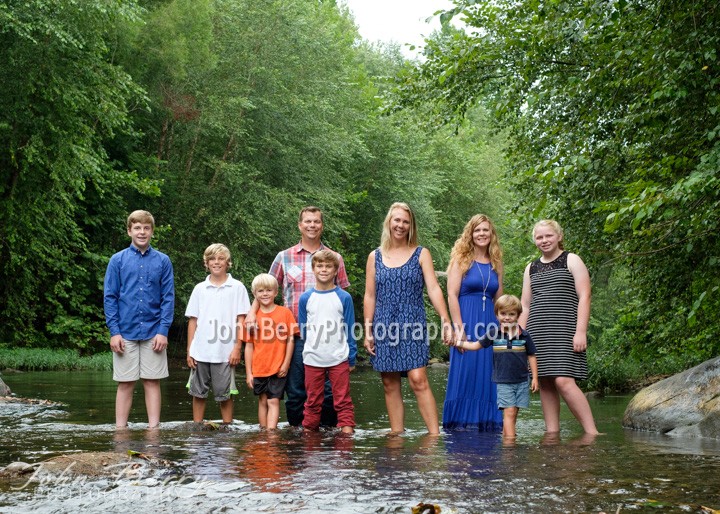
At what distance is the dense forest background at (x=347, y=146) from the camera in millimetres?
10094

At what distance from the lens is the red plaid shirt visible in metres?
8.84

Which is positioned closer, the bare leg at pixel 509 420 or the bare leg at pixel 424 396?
the bare leg at pixel 509 420

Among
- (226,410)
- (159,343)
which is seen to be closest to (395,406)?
(226,410)

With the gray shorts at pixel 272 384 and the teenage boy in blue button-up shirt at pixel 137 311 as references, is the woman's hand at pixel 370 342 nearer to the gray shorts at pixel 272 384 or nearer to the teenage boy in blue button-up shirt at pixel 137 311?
the gray shorts at pixel 272 384

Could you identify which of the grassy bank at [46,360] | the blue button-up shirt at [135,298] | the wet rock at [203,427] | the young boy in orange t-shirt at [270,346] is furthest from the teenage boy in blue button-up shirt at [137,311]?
the grassy bank at [46,360]

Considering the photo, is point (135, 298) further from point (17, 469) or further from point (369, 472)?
point (369, 472)

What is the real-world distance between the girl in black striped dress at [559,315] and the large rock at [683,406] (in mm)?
1270

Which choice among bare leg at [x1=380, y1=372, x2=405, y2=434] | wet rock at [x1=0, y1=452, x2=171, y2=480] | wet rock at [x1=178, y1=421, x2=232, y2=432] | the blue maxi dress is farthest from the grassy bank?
wet rock at [x1=0, y1=452, x2=171, y2=480]

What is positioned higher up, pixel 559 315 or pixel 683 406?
pixel 559 315

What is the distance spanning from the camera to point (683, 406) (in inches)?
364

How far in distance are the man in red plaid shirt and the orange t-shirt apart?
3.8 inches

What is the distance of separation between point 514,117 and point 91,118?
13.1m

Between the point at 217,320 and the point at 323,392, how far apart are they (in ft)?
4.26

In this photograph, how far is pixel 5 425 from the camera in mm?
8945
